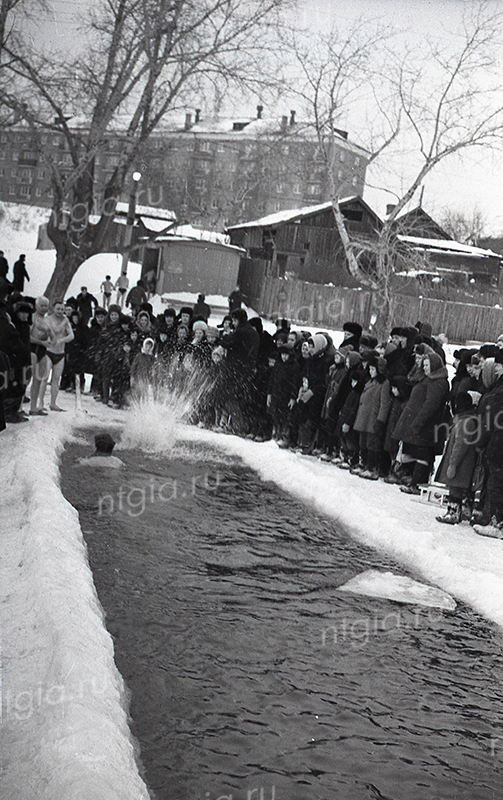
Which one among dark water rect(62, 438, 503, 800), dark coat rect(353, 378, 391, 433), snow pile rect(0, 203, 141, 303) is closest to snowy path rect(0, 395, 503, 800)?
dark water rect(62, 438, 503, 800)

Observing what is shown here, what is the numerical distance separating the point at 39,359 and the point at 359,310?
23.7 metres

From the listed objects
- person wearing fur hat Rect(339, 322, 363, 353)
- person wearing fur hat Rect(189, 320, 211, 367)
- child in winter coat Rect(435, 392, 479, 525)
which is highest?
person wearing fur hat Rect(339, 322, 363, 353)

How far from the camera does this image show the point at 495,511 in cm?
929

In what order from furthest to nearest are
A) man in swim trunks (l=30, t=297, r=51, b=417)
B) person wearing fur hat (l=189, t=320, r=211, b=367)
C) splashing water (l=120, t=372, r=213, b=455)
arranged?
person wearing fur hat (l=189, t=320, r=211, b=367), man in swim trunks (l=30, t=297, r=51, b=417), splashing water (l=120, t=372, r=213, b=455)

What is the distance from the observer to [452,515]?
9688 millimetres

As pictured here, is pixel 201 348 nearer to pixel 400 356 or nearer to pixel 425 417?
pixel 400 356

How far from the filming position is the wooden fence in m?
35.6

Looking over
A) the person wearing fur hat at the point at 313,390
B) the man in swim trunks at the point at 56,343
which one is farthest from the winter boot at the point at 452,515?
the man in swim trunks at the point at 56,343

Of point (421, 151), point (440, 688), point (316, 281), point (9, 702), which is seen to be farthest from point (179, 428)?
point (316, 281)

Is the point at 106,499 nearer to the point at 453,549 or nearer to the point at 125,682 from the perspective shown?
the point at 453,549

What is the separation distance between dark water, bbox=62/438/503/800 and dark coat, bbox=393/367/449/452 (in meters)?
2.62

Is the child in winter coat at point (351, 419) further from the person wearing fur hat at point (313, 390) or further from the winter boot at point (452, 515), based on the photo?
the winter boot at point (452, 515)

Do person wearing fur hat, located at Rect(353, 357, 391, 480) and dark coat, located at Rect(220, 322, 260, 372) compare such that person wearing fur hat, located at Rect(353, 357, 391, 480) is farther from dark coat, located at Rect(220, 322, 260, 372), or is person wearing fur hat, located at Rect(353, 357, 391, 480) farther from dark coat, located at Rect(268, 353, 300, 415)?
dark coat, located at Rect(220, 322, 260, 372)

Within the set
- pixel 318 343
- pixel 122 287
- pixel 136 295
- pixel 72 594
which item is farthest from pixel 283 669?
pixel 122 287
